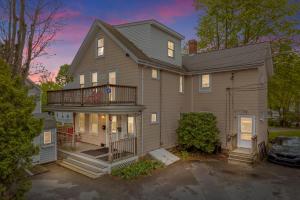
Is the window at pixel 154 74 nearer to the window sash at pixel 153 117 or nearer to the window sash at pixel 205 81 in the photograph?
the window sash at pixel 153 117

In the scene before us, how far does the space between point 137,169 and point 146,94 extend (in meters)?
4.91

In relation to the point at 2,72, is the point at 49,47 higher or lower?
higher

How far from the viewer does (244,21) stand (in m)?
24.1

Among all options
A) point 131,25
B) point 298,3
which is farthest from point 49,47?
point 298,3

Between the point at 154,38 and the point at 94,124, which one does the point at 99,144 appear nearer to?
the point at 94,124

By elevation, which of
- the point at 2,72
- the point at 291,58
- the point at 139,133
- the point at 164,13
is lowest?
the point at 139,133

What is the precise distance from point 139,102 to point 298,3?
925 inches

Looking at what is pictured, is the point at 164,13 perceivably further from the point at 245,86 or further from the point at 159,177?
the point at 159,177

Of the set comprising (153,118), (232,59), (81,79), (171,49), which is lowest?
(153,118)

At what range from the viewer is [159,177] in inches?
425

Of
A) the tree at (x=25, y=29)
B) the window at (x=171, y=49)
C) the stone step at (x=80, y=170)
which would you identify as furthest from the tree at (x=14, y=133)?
the window at (x=171, y=49)

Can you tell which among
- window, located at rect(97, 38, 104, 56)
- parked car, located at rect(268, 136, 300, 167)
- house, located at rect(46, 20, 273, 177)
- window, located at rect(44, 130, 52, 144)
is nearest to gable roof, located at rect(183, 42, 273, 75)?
house, located at rect(46, 20, 273, 177)

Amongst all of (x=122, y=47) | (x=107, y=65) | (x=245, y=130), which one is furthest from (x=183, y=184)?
(x=107, y=65)

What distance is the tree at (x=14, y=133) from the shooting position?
5.69 metres
